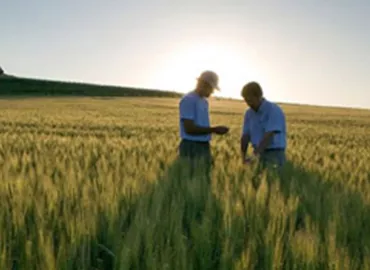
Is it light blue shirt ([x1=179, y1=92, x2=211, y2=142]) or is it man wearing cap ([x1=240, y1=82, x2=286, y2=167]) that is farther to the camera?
light blue shirt ([x1=179, y1=92, x2=211, y2=142])

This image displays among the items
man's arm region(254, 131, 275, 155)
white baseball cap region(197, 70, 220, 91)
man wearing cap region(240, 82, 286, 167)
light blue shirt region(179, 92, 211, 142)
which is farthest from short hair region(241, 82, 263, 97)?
light blue shirt region(179, 92, 211, 142)

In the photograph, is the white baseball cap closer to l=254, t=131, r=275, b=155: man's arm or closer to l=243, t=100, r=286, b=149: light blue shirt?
l=243, t=100, r=286, b=149: light blue shirt

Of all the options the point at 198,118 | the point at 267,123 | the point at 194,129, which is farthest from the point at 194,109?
the point at 267,123

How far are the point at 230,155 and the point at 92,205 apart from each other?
4.32 meters

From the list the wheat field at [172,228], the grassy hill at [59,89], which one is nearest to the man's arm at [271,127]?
the wheat field at [172,228]

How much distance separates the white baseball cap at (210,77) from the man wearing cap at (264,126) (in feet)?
0.97

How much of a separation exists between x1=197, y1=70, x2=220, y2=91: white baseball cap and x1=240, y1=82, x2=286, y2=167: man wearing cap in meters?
0.30

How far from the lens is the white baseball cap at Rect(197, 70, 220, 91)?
570cm

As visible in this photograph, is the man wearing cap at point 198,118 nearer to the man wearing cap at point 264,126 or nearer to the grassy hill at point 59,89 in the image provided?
the man wearing cap at point 264,126

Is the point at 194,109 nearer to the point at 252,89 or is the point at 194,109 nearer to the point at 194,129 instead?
the point at 194,129

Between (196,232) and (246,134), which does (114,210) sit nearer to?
(196,232)

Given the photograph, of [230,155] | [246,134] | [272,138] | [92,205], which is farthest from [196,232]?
[230,155]

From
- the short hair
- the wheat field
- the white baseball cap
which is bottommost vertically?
the wheat field

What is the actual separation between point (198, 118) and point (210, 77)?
48 cm
